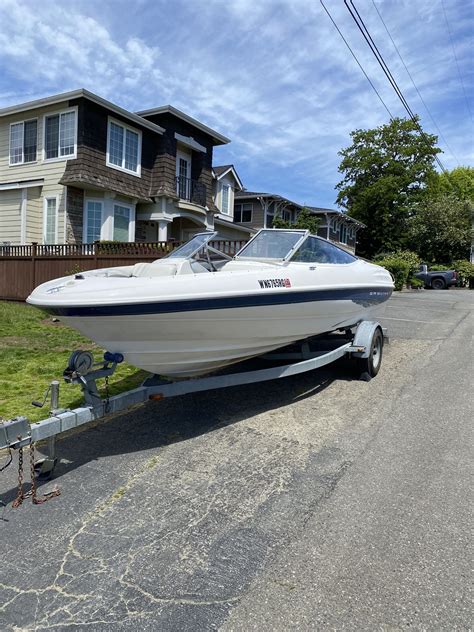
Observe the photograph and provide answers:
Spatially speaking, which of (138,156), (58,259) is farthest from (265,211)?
(58,259)

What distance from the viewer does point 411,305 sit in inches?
642

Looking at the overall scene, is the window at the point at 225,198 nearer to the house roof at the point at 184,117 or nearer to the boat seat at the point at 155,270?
the house roof at the point at 184,117

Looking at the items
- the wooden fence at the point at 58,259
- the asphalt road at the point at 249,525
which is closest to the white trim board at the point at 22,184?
the wooden fence at the point at 58,259

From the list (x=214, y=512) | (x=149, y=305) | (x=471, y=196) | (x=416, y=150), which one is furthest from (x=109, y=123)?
(x=471, y=196)

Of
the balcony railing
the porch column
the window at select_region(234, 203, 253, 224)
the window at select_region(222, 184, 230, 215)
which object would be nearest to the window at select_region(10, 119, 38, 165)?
the porch column

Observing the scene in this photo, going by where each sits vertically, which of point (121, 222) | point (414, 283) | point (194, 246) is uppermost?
point (121, 222)

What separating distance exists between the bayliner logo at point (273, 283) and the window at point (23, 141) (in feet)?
54.3

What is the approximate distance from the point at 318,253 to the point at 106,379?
10.1 feet

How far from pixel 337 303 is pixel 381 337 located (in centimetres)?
156

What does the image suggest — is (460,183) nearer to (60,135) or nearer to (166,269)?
(60,135)

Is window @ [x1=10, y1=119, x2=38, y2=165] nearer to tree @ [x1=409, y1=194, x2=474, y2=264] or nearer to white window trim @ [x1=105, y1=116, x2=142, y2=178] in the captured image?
white window trim @ [x1=105, y1=116, x2=142, y2=178]

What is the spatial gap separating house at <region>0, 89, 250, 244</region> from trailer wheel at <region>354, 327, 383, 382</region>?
42.3 ft

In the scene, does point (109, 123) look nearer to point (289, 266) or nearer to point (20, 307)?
point (20, 307)

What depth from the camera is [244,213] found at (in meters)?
35.2
